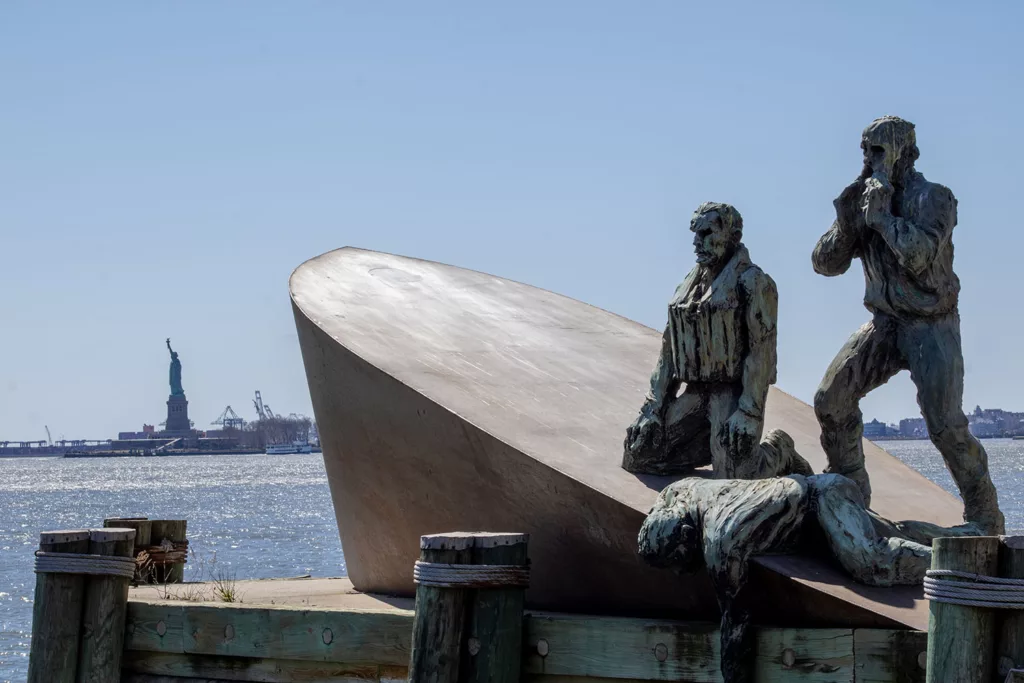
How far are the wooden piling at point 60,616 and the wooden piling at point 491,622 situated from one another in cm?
230

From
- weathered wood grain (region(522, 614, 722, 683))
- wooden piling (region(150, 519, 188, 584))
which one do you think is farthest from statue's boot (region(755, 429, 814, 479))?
wooden piling (region(150, 519, 188, 584))

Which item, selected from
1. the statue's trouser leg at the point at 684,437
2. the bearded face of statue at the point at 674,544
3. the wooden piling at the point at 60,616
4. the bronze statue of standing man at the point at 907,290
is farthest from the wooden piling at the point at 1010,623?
the wooden piling at the point at 60,616

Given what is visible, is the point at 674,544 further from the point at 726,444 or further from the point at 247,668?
the point at 247,668

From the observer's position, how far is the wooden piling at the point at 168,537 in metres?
10.3

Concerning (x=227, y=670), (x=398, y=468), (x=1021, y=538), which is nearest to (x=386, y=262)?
(x=398, y=468)

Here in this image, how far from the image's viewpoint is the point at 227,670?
7.82 m

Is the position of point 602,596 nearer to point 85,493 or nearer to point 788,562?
point 788,562

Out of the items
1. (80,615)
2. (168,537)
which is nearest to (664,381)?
(80,615)

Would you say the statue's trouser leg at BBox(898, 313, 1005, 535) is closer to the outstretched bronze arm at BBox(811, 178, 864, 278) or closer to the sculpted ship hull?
the outstretched bronze arm at BBox(811, 178, 864, 278)

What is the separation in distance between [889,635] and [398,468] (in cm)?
344

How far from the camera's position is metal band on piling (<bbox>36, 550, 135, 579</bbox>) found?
25.8 ft

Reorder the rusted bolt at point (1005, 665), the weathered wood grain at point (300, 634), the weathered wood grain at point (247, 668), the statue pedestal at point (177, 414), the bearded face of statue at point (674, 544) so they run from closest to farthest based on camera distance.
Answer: the rusted bolt at point (1005, 665) → the bearded face of statue at point (674, 544) → the weathered wood grain at point (300, 634) → the weathered wood grain at point (247, 668) → the statue pedestal at point (177, 414)

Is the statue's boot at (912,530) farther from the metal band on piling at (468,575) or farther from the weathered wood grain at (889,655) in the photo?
the metal band on piling at (468,575)

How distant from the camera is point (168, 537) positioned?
10383 millimetres
